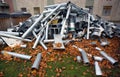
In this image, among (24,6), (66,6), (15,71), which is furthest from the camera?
(24,6)

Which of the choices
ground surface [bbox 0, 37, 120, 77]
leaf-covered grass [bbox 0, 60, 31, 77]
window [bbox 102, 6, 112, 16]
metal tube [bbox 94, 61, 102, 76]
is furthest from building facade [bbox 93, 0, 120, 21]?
leaf-covered grass [bbox 0, 60, 31, 77]

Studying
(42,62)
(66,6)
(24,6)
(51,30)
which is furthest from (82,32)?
(24,6)

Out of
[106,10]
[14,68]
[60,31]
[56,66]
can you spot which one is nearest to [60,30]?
[60,31]

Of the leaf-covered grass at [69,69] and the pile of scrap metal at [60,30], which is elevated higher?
the pile of scrap metal at [60,30]

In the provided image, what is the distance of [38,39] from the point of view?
16.8 feet

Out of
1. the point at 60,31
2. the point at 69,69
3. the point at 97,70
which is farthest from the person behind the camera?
the point at 60,31

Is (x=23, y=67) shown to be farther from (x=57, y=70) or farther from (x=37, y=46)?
(x=37, y=46)

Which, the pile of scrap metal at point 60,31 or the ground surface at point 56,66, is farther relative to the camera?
the pile of scrap metal at point 60,31

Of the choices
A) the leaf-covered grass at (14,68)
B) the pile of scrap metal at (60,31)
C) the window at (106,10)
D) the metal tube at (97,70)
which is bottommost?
the leaf-covered grass at (14,68)

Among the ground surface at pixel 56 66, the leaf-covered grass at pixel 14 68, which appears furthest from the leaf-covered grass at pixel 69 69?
the leaf-covered grass at pixel 14 68

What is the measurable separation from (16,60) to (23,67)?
58 cm

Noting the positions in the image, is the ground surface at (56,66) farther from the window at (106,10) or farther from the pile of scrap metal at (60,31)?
the window at (106,10)

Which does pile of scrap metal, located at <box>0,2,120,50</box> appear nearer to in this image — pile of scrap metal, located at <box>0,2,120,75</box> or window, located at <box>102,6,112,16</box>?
pile of scrap metal, located at <box>0,2,120,75</box>

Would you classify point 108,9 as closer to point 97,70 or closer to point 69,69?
point 97,70
